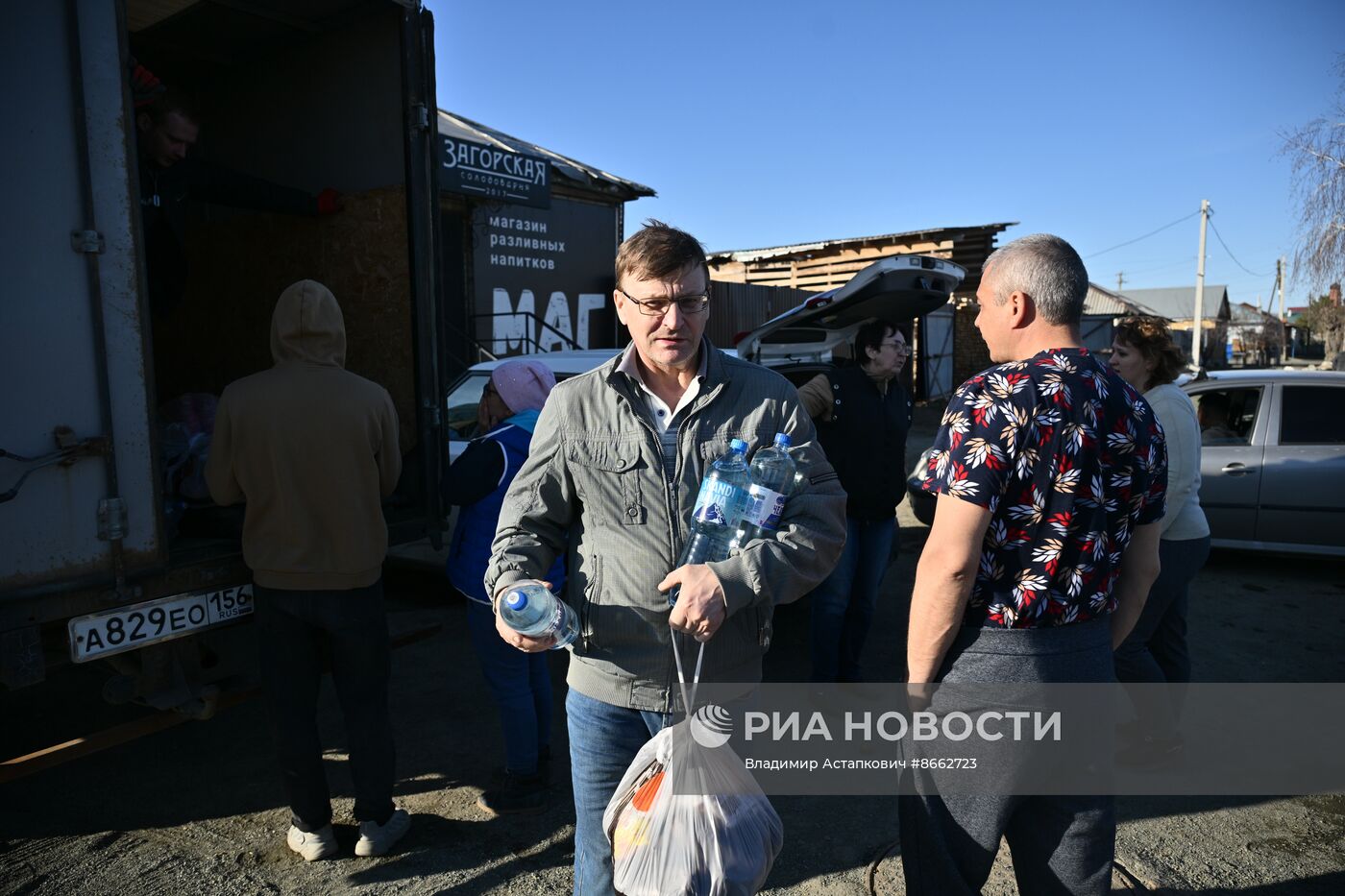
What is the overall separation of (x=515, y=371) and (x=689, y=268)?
1424 millimetres

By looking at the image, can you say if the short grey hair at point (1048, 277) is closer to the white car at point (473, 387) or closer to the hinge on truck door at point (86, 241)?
the hinge on truck door at point (86, 241)

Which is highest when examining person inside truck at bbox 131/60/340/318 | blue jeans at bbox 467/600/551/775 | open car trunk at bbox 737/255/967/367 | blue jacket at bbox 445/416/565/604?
person inside truck at bbox 131/60/340/318

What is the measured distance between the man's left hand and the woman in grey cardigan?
7.45 feet

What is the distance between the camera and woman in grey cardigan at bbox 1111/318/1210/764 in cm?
327

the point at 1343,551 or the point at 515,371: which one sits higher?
the point at 515,371

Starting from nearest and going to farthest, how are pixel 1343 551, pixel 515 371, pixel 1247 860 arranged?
pixel 1247 860, pixel 515 371, pixel 1343 551

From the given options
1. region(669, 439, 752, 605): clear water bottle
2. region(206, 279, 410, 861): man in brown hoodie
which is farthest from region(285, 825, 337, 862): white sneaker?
region(669, 439, 752, 605): clear water bottle

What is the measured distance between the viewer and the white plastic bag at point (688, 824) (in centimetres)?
166

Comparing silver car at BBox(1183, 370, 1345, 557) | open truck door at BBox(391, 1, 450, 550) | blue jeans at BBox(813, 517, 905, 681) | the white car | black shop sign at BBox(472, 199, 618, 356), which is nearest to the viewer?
open truck door at BBox(391, 1, 450, 550)

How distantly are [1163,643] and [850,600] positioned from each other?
1.36 m

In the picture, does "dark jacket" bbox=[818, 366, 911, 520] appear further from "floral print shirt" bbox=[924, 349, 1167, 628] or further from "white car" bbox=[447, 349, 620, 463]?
"floral print shirt" bbox=[924, 349, 1167, 628]

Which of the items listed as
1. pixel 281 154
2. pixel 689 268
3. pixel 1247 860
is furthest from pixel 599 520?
pixel 281 154

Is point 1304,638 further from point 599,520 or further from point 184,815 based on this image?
point 184,815

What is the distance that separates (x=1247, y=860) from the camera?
293 cm
